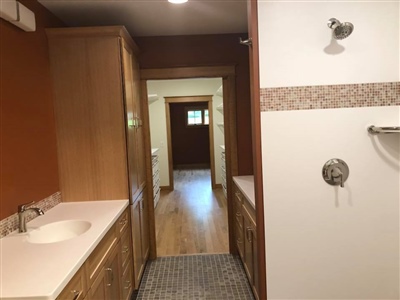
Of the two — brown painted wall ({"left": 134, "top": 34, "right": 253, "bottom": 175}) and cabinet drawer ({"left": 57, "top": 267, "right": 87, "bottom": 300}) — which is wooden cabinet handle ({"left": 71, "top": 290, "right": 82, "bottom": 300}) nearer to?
cabinet drawer ({"left": 57, "top": 267, "right": 87, "bottom": 300})

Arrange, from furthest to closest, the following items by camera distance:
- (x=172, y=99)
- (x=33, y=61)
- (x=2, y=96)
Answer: (x=172, y=99)
(x=33, y=61)
(x=2, y=96)

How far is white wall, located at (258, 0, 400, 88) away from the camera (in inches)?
68.6

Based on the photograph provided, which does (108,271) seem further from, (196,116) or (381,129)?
(196,116)

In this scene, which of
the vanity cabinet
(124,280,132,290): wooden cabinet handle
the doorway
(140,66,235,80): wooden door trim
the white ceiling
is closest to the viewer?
the vanity cabinet

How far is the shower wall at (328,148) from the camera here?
1755mm

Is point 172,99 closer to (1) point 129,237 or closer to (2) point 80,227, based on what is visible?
(1) point 129,237

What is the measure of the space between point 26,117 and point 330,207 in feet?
6.65

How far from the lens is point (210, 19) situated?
2.83 meters

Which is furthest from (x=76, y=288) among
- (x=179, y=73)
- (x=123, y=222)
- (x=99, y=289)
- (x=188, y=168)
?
(x=188, y=168)

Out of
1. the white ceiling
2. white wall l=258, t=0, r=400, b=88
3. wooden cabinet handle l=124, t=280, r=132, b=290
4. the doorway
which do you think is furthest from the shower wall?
the doorway

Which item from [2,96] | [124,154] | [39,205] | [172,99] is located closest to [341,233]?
[124,154]

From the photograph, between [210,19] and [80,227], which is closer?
[80,227]

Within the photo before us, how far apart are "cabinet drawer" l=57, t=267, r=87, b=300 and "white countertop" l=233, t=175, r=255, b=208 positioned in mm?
1237

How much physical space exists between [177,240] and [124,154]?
6.30ft
